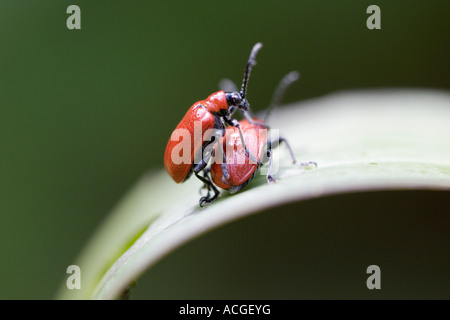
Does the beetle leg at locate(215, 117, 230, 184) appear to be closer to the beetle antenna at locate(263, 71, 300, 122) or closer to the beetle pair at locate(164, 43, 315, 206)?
the beetle pair at locate(164, 43, 315, 206)

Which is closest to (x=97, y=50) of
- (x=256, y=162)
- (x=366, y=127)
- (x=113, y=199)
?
(x=113, y=199)

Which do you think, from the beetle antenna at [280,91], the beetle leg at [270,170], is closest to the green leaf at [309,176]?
the beetle leg at [270,170]

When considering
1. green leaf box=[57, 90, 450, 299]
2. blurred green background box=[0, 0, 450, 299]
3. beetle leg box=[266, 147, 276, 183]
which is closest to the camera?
green leaf box=[57, 90, 450, 299]

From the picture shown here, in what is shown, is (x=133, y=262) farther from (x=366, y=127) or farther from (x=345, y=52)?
(x=345, y=52)

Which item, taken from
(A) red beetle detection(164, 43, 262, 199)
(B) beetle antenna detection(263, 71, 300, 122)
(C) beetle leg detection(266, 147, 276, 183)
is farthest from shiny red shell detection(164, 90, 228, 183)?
(B) beetle antenna detection(263, 71, 300, 122)

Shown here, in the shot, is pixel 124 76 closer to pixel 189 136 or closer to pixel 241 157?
pixel 189 136
